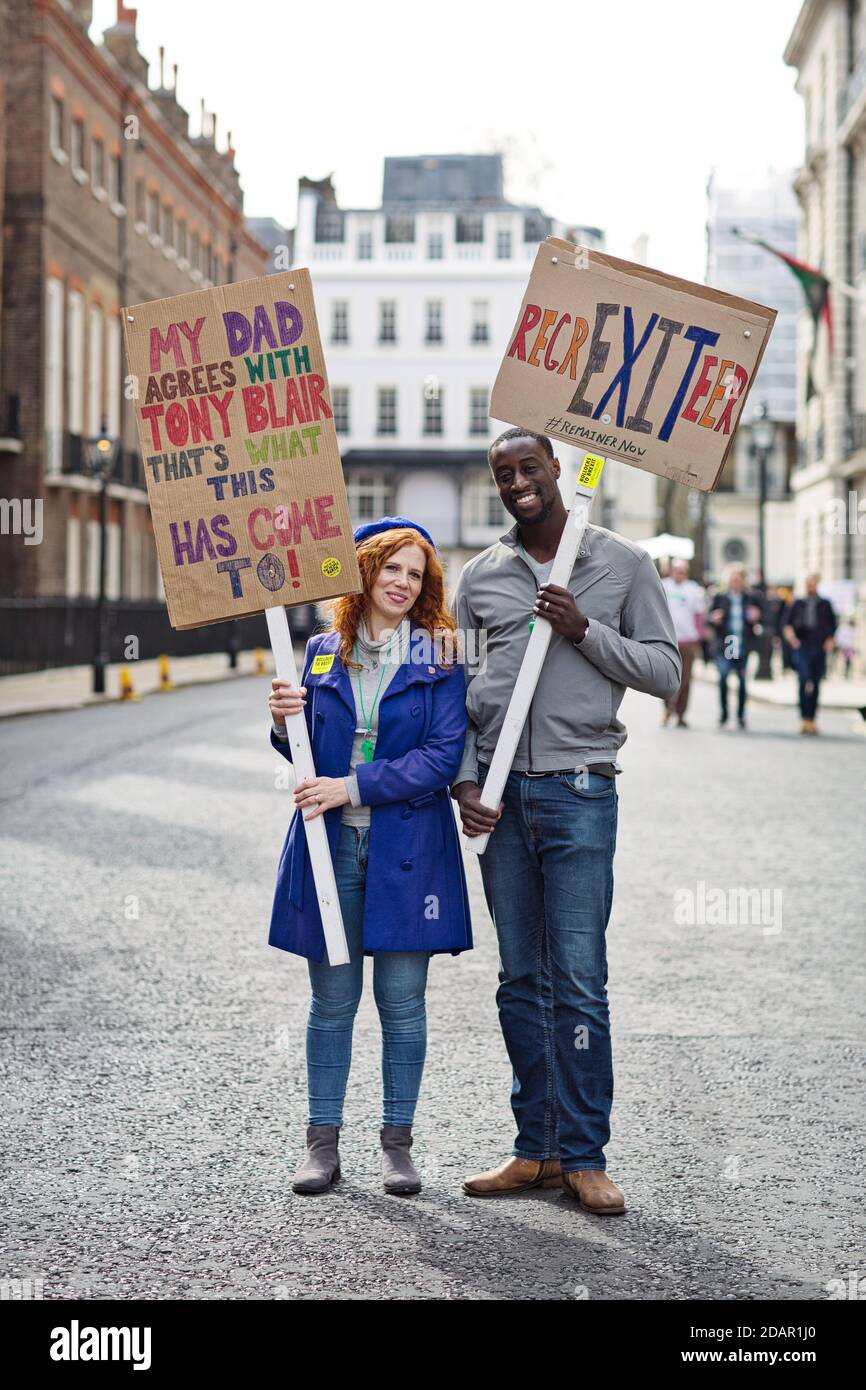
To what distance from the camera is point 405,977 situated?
4488mm

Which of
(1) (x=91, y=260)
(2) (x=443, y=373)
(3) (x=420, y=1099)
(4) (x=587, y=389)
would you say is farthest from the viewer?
(2) (x=443, y=373)

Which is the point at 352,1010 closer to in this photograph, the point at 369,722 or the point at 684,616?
the point at 369,722

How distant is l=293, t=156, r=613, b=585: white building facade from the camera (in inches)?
2589

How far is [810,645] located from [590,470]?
15796 mm

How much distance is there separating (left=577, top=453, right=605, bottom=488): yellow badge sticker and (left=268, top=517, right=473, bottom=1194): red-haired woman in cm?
44

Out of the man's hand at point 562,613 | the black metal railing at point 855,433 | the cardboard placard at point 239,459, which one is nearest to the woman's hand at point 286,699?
the cardboard placard at point 239,459

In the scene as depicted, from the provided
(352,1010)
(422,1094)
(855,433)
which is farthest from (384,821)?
(855,433)

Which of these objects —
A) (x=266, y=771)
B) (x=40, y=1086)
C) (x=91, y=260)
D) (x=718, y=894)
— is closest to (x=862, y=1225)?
(x=40, y=1086)

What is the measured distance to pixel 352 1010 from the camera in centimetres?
455

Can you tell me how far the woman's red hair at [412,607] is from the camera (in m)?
4.51

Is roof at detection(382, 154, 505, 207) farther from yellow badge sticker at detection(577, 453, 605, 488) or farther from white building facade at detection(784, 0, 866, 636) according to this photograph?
yellow badge sticker at detection(577, 453, 605, 488)

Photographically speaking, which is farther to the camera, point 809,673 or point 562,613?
point 809,673
